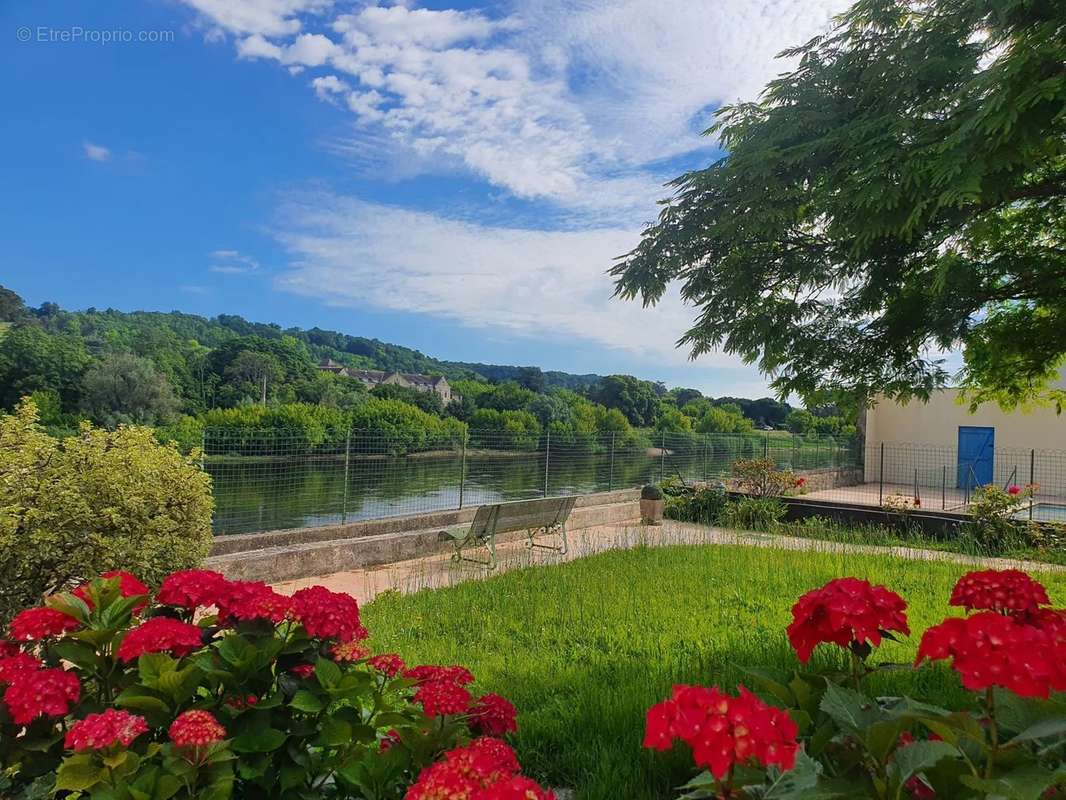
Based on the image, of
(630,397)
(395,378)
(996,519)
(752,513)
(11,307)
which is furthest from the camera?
(395,378)

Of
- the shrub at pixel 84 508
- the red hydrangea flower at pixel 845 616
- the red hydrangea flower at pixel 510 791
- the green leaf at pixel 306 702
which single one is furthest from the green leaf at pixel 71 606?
the shrub at pixel 84 508

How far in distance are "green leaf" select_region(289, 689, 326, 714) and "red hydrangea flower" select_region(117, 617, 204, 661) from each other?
0.33 m

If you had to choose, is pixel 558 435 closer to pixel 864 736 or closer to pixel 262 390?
pixel 864 736

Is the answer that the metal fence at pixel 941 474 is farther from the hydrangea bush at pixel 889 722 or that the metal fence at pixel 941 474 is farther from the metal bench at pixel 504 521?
the hydrangea bush at pixel 889 722

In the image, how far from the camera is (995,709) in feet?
5.91

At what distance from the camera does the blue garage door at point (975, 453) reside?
950 inches

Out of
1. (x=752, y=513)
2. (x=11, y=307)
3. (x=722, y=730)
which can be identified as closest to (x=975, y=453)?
(x=752, y=513)

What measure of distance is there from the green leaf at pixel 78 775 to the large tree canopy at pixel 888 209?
3.67m

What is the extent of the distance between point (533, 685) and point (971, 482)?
82.5 ft

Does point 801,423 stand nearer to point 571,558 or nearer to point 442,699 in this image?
point 571,558

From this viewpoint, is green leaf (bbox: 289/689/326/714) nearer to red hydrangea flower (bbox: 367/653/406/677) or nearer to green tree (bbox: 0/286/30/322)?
red hydrangea flower (bbox: 367/653/406/677)

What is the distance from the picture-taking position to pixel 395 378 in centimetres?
7150

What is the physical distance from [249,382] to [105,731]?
5215cm

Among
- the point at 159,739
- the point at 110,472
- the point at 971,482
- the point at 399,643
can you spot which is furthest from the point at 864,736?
the point at 971,482
